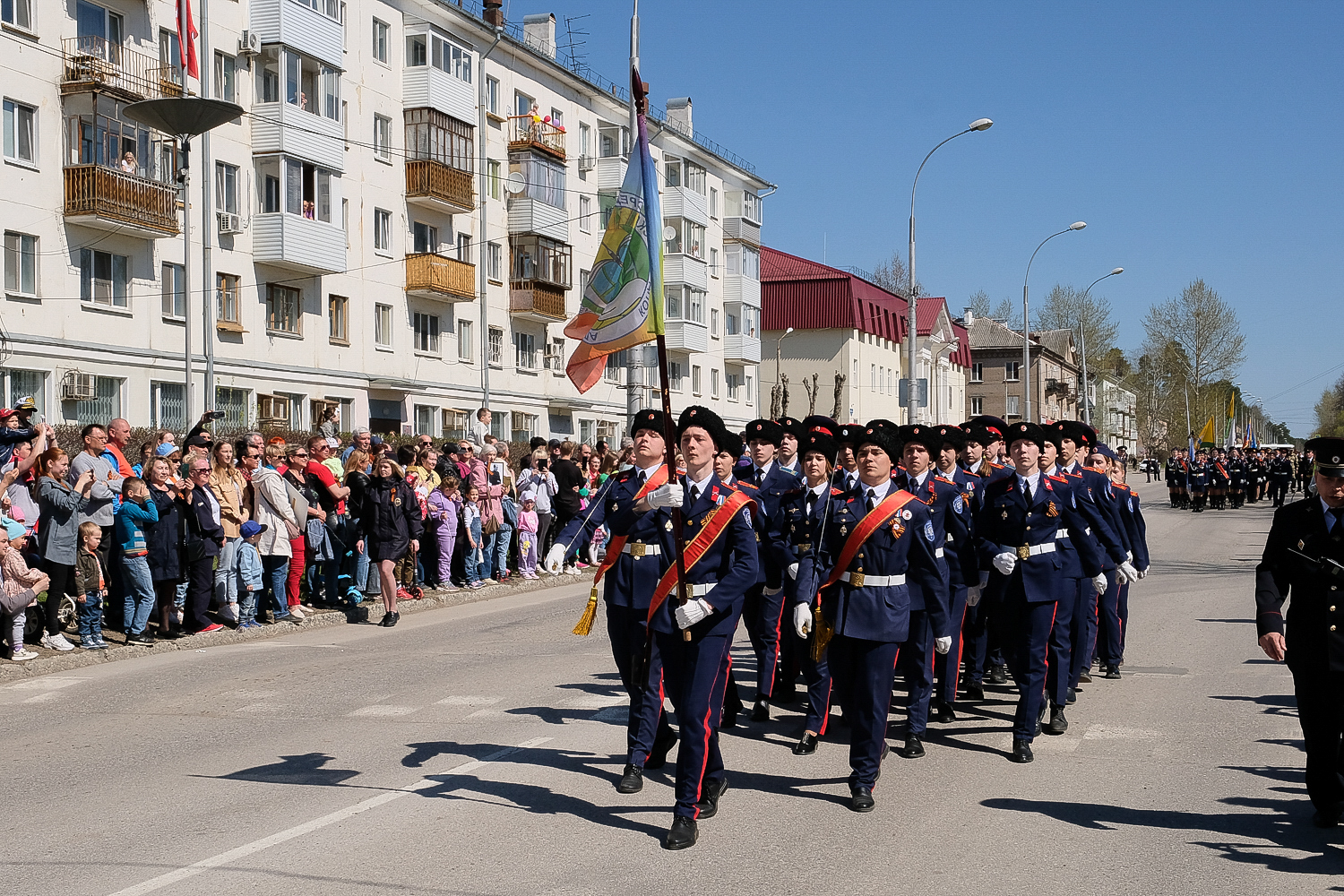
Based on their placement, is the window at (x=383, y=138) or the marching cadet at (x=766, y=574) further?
the window at (x=383, y=138)

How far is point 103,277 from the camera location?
28.5 metres

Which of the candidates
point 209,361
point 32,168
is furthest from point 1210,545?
point 32,168

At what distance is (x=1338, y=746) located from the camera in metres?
6.39

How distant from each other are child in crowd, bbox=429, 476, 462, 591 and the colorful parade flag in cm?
1047

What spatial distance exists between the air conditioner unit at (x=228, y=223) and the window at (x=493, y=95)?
1251 centimetres

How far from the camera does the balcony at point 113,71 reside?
2720 cm

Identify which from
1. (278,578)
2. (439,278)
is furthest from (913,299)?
(278,578)

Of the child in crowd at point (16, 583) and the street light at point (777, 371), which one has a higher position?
the street light at point (777, 371)

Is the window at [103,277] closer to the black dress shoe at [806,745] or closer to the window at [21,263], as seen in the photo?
the window at [21,263]

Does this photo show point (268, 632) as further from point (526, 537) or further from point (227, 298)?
point (227, 298)

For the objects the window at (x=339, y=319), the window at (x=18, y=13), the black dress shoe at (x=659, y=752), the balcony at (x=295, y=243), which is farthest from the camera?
the window at (x=339, y=319)

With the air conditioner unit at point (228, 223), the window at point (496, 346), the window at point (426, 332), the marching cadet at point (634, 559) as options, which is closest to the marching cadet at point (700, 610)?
the marching cadet at point (634, 559)

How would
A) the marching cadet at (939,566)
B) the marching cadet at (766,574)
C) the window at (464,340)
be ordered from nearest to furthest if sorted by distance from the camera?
the marching cadet at (939,566)
the marching cadet at (766,574)
the window at (464,340)

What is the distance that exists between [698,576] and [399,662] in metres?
6.26
